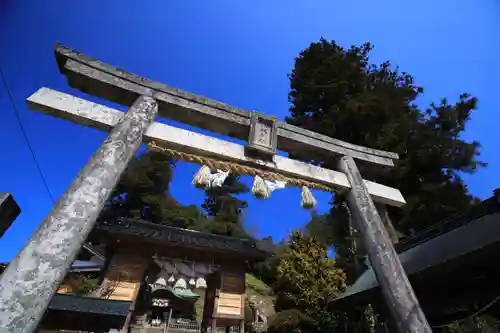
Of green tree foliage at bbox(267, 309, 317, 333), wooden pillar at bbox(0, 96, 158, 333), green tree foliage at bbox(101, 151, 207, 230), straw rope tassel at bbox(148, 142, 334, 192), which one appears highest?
green tree foliage at bbox(101, 151, 207, 230)

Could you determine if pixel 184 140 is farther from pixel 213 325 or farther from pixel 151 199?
pixel 151 199

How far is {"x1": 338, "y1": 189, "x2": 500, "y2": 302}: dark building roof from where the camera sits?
3887 mm

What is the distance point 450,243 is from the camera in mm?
4562

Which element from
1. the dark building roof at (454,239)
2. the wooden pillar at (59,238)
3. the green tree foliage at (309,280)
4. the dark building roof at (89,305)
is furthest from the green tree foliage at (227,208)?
the wooden pillar at (59,238)

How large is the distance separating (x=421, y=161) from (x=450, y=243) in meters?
6.35

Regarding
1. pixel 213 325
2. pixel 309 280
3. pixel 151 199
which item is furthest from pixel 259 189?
pixel 151 199

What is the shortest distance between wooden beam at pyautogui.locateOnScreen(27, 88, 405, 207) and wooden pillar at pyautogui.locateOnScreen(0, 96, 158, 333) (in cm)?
34

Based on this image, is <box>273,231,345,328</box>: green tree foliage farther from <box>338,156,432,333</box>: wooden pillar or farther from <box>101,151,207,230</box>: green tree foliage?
<box>101,151,207,230</box>: green tree foliage

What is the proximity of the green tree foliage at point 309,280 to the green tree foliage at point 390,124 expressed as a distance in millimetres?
1531

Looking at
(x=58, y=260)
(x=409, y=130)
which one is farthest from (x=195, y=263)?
(x=409, y=130)

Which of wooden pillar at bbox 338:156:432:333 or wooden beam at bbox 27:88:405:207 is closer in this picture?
wooden pillar at bbox 338:156:432:333

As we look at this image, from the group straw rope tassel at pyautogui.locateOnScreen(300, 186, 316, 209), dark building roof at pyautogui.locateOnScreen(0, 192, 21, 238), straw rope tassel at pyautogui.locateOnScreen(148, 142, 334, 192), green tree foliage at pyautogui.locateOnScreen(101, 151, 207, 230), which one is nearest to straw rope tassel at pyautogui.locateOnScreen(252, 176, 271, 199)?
straw rope tassel at pyautogui.locateOnScreen(148, 142, 334, 192)

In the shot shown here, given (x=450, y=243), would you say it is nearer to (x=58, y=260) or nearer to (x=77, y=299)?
(x=58, y=260)

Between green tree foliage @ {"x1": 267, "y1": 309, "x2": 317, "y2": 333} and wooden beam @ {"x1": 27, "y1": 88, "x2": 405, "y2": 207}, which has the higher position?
wooden beam @ {"x1": 27, "y1": 88, "x2": 405, "y2": 207}
